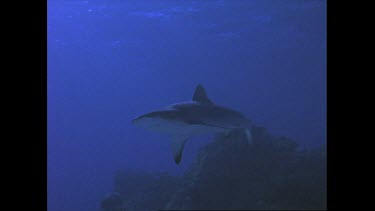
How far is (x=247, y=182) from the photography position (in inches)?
251

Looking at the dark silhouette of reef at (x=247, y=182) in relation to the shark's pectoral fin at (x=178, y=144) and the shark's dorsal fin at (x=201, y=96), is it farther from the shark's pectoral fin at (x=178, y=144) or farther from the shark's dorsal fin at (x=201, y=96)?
the shark's dorsal fin at (x=201, y=96)

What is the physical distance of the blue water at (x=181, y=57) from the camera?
1117 inches

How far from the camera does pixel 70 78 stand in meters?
69.8

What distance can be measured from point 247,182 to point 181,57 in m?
44.1

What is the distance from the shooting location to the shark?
5.41 m

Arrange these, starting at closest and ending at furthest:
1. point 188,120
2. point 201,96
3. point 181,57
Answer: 1. point 188,120
2. point 201,96
3. point 181,57

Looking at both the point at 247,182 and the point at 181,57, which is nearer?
the point at 247,182

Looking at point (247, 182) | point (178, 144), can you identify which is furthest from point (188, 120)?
point (247, 182)

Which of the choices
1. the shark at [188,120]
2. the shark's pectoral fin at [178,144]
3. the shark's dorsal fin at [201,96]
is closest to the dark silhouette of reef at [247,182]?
the shark's pectoral fin at [178,144]

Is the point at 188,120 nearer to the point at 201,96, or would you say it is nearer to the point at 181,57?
the point at 201,96
